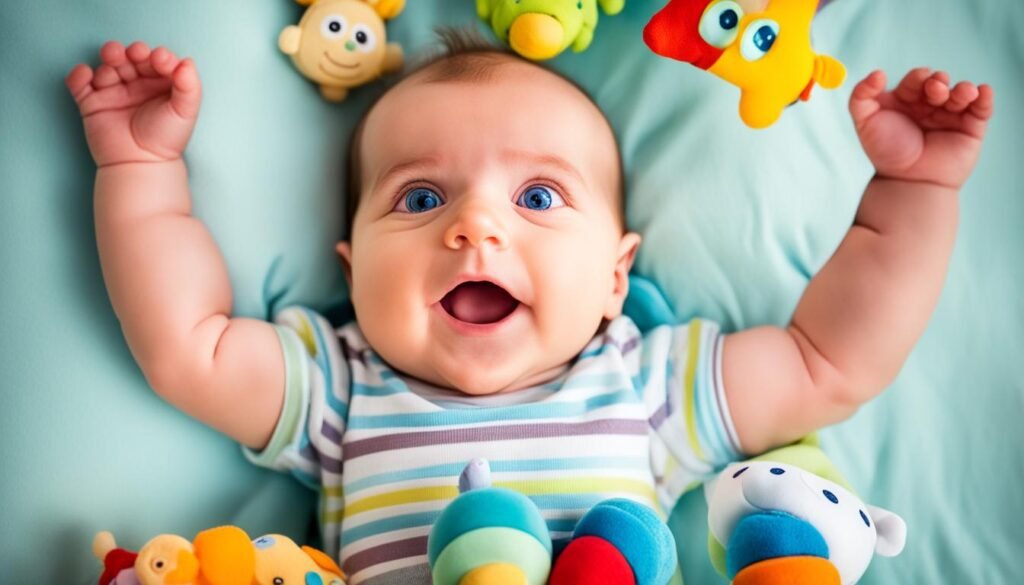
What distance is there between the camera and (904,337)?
114 centimetres

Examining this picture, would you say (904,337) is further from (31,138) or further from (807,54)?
(31,138)

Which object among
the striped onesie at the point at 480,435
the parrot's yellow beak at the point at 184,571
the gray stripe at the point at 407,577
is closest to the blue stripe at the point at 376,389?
the striped onesie at the point at 480,435

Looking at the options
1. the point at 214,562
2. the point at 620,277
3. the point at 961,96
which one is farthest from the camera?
the point at 620,277

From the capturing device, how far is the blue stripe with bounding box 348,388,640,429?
1.14 meters

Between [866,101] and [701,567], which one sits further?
[701,567]

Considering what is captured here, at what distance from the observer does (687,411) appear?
120cm

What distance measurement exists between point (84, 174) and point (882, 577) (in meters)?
1.10

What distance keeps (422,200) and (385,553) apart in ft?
1.38

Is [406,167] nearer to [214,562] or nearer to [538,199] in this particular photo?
[538,199]

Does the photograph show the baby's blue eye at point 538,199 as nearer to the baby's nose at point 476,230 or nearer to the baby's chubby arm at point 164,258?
the baby's nose at point 476,230

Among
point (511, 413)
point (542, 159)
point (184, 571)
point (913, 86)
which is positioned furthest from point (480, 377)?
point (913, 86)

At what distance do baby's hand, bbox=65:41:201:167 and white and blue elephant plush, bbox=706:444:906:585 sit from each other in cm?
77

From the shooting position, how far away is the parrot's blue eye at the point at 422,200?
120cm

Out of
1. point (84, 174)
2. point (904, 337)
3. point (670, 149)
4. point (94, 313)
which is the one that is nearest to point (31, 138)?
point (84, 174)
